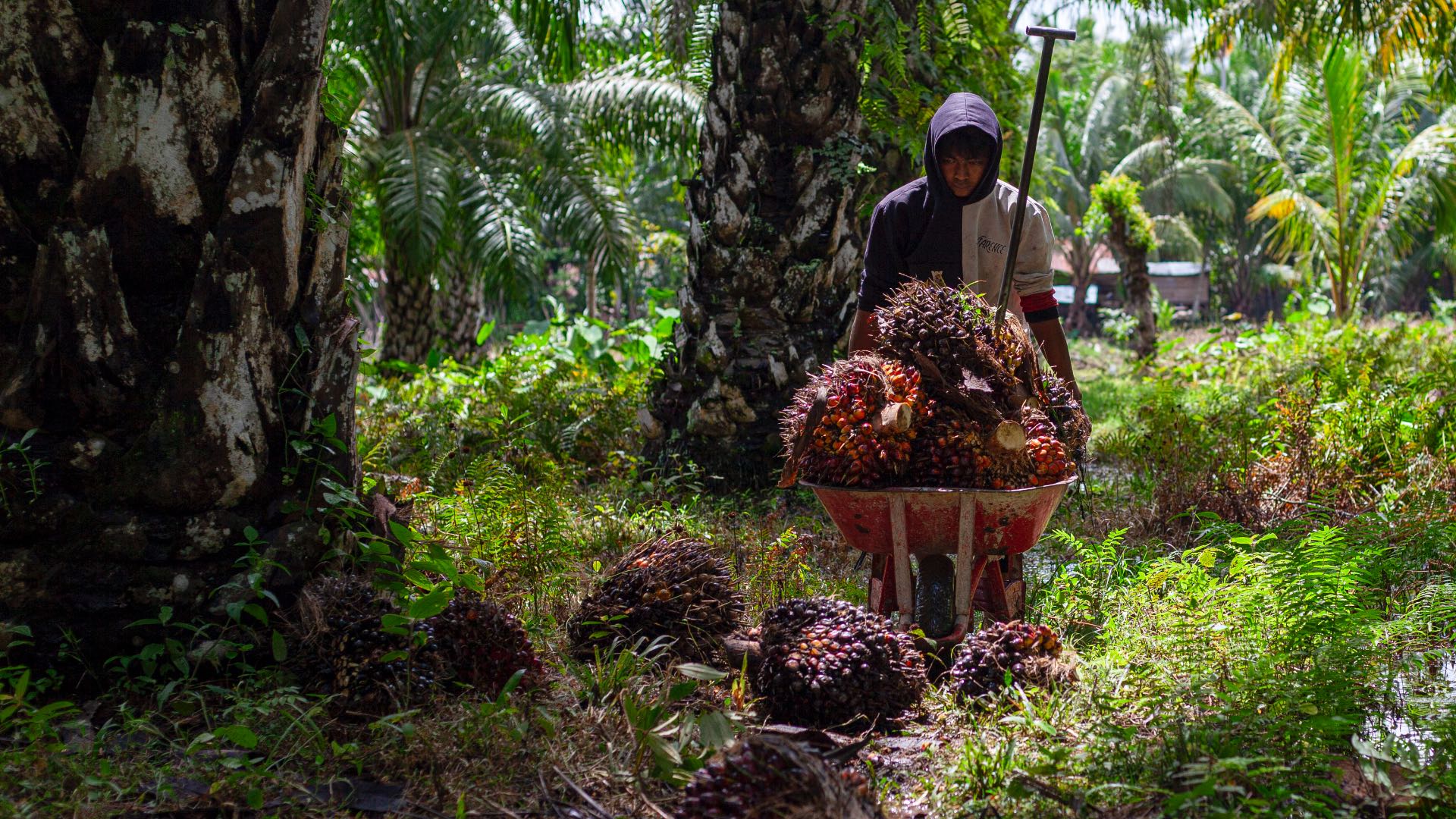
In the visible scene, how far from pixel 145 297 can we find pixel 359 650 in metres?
1.26

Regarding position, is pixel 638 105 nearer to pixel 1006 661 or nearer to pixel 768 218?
pixel 768 218

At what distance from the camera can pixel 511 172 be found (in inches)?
492

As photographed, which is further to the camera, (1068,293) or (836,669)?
(1068,293)

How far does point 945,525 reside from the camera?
315 centimetres

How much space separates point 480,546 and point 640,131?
793 cm

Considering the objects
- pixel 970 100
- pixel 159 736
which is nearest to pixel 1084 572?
pixel 970 100

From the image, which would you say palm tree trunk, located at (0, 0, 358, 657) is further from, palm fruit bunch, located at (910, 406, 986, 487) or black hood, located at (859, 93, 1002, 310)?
black hood, located at (859, 93, 1002, 310)

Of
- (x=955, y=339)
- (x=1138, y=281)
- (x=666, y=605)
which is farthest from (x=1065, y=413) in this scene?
(x=1138, y=281)

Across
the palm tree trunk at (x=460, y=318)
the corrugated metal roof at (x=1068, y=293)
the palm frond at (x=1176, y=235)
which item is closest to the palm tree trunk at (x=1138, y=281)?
the palm tree trunk at (x=460, y=318)

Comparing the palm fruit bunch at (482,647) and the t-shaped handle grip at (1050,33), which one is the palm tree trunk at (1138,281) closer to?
the t-shaped handle grip at (1050,33)

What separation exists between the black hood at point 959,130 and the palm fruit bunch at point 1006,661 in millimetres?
1606

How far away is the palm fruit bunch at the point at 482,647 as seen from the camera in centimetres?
299

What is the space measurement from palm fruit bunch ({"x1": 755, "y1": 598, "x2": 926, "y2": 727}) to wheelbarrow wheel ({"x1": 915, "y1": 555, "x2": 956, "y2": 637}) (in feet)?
1.14

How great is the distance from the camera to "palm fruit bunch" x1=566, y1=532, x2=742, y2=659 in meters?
3.42
